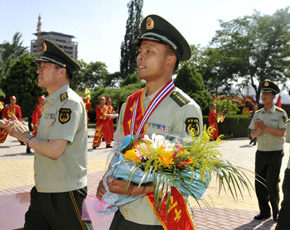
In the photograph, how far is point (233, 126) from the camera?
2355 cm

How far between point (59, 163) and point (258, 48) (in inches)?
1621

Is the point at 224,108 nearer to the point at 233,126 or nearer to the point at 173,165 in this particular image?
the point at 233,126

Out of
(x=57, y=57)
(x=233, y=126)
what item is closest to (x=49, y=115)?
→ (x=57, y=57)

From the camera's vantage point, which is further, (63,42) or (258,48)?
(63,42)

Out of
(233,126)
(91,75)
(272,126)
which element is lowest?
(233,126)

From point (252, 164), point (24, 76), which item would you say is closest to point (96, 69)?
point (24, 76)

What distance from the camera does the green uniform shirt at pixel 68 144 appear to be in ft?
9.97

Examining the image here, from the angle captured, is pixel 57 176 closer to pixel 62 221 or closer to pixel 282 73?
pixel 62 221

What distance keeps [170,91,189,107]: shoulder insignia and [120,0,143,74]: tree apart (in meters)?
53.4

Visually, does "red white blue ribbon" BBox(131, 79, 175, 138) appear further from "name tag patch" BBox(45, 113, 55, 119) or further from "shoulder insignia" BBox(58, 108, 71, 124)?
"name tag patch" BBox(45, 113, 55, 119)

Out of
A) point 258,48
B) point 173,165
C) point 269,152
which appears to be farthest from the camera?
point 258,48

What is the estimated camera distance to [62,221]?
9.98 feet

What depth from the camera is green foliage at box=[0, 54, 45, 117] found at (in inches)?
901

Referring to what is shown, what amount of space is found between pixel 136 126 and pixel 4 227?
2203mm
